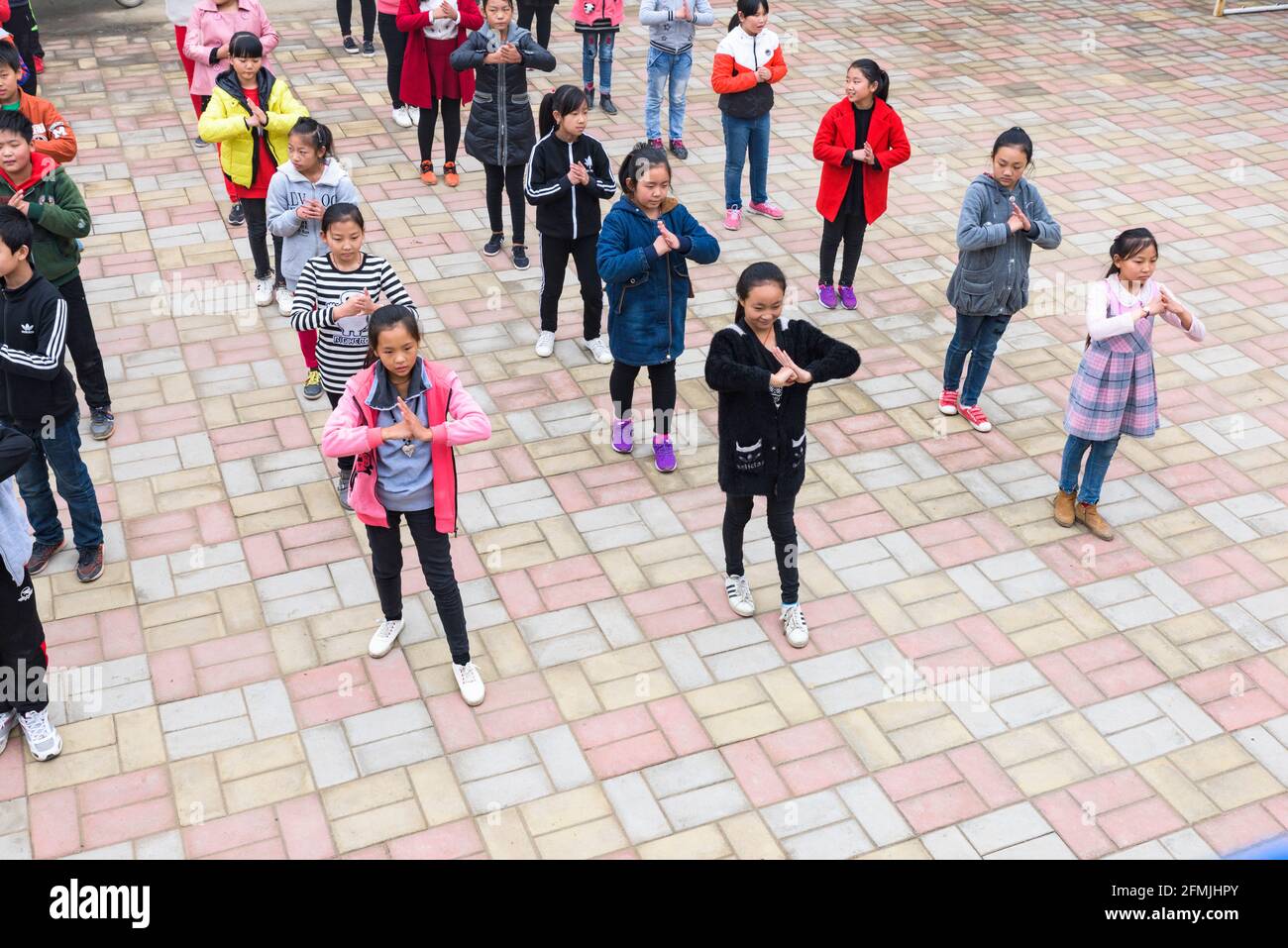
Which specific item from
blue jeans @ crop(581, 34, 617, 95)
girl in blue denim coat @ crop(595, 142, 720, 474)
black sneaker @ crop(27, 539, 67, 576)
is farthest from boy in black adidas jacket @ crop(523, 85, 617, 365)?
blue jeans @ crop(581, 34, 617, 95)

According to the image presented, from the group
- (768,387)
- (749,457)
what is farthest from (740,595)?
(768,387)

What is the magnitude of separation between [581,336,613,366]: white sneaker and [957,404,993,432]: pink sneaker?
7.00 ft

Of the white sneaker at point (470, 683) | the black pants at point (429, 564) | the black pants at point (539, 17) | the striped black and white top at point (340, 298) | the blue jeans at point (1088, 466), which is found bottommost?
the white sneaker at point (470, 683)

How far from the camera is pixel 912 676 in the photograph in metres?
5.38

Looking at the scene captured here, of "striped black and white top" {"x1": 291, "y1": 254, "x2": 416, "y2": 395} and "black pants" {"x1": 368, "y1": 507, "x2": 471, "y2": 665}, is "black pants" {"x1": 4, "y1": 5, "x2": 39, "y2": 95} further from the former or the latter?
"black pants" {"x1": 368, "y1": 507, "x2": 471, "y2": 665}

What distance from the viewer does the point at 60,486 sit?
5621 mm

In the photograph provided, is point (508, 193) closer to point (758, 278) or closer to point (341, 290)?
point (341, 290)

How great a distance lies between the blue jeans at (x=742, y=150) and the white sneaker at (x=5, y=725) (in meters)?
6.05

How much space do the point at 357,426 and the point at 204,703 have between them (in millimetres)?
1431

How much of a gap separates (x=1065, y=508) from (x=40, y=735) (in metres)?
4.84

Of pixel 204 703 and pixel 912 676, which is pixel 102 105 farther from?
pixel 912 676

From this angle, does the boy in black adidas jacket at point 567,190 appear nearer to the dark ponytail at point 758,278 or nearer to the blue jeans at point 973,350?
the blue jeans at point 973,350

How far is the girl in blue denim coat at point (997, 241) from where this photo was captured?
6.49 meters

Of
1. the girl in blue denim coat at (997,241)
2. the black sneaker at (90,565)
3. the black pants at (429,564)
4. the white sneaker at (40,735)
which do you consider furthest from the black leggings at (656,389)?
the white sneaker at (40,735)
